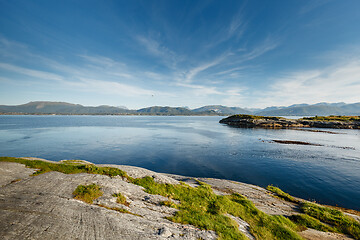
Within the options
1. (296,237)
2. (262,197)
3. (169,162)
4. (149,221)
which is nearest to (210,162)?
(169,162)

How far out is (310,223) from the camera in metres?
15.0

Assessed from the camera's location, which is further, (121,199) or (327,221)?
(327,221)

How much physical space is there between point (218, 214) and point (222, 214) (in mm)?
493

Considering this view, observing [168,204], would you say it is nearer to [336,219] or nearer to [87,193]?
[87,193]

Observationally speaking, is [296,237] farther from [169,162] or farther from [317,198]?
[169,162]

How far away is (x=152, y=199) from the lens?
535 inches

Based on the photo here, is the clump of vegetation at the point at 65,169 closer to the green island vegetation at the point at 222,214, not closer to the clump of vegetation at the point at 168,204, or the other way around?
the green island vegetation at the point at 222,214

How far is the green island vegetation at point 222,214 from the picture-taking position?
11328 millimetres

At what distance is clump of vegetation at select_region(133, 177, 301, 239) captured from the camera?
36.1 ft

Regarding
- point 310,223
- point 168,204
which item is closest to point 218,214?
point 168,204

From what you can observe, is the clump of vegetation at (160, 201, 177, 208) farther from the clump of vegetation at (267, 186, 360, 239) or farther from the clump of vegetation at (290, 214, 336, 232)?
the clump of vegetation at (267, 186, 360, 239)

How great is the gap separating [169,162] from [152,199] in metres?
28.5

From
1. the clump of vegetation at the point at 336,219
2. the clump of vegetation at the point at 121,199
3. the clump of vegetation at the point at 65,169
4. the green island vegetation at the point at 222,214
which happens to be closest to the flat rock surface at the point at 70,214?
the clump of vegetation at the point at 121,199

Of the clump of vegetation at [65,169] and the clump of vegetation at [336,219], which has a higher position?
the clump of vegetation at [65,169]
